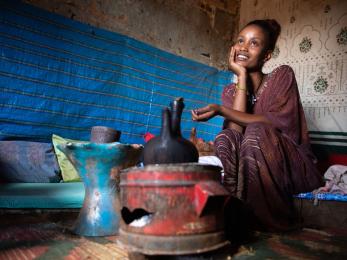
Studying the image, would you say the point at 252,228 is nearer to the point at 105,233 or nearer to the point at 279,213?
the point at 279,213

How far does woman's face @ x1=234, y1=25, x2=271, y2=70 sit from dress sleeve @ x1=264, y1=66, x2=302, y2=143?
29 centimetres

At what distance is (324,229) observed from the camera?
1.90 m

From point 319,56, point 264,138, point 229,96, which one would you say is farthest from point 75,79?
point 319,56

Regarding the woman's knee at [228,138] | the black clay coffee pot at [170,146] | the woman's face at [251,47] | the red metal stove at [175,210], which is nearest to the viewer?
the red metal stove at [175,210]

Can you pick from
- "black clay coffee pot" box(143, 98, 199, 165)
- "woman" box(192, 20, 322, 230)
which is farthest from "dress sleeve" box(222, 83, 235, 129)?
"black clay coffee pot" box(143, 98, 199, 165)

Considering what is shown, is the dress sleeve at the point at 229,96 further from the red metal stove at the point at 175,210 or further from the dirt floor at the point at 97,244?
the red metal stove at the point at 175,210

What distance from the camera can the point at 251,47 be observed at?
233cm

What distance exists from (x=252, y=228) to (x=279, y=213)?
18 cm

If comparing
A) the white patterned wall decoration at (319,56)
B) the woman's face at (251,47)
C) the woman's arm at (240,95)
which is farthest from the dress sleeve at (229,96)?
the white patterned wall decoration at (319,56)

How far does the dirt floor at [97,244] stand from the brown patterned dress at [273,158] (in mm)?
162

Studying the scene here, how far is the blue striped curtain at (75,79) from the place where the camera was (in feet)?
8.08

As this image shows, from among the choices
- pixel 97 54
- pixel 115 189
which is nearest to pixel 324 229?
pixel 115 189

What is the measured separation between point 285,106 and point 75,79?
192cm

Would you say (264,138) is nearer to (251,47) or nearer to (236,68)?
(236,68)
